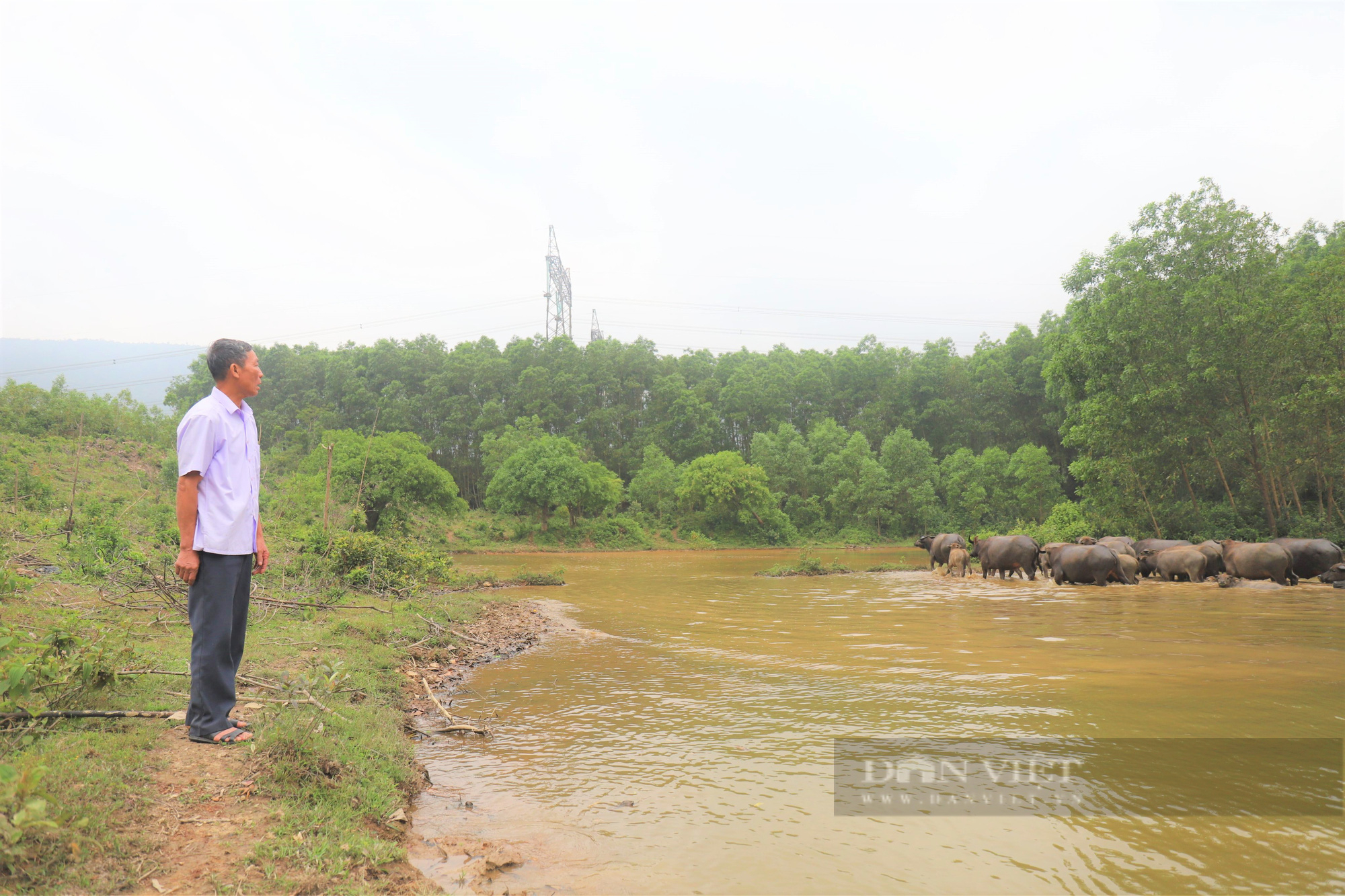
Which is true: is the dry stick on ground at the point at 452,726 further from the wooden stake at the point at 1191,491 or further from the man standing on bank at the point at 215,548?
the wooden stake at the point at 1191,491

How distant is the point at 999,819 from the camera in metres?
4.50

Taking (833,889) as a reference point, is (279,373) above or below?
above

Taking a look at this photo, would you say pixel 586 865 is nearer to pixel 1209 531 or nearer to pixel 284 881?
pixel 284 881

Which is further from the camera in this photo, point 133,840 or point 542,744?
point 542,744

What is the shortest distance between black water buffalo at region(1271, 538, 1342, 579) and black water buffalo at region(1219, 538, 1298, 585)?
28 centimetres

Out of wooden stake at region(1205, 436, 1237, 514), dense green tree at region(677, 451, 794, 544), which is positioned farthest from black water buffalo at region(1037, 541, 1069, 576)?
dense green tree at region(677, 451, 794, 544)

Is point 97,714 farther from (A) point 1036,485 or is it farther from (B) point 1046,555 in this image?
→ (A) point 1036,485

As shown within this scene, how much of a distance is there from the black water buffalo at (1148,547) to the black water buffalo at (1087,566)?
163cm

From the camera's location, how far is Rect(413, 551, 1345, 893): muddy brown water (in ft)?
12.9

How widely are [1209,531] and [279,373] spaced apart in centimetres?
7550

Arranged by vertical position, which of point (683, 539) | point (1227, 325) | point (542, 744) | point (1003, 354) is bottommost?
point (683, 539)

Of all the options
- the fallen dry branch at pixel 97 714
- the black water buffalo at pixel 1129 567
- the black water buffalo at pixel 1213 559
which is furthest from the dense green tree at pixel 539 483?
the fallen dry branch at pixel 97 714

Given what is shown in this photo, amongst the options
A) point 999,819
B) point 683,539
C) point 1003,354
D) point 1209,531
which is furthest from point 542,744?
point 1003,354

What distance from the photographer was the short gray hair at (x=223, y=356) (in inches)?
184
